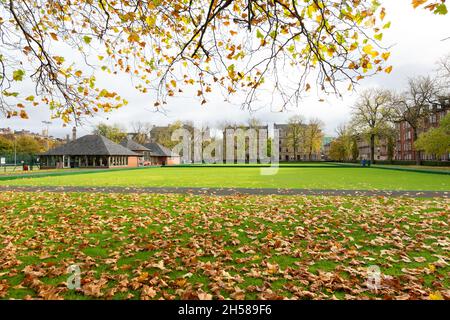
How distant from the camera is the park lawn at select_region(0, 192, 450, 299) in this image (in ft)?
12.8

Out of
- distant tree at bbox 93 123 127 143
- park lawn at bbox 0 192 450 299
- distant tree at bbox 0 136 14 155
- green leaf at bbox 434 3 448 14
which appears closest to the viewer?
green leaf at bbox 434 3 448 14

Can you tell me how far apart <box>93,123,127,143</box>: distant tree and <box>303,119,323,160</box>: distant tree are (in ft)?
200

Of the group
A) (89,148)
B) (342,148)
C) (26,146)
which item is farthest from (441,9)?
(26,146)

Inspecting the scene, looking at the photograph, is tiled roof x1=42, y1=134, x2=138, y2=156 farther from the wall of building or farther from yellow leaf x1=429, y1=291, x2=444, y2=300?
yellow leaf x1=429, y1=291, x2=444, y2=300

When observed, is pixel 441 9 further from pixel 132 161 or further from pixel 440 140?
pixel 132 161

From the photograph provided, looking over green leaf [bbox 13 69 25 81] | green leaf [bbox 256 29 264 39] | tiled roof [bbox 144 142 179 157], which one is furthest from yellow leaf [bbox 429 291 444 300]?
tiled roof [bbox 144 142 179 157]

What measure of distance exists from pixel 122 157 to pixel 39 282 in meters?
55.5

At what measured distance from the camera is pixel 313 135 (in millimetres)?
92250

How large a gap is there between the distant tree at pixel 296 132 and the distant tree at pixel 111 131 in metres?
56.1

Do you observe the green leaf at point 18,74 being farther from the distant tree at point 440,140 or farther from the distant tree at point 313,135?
the distant tree at point 313,135

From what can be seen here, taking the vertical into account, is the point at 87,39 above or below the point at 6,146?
below

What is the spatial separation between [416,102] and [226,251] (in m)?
58.0

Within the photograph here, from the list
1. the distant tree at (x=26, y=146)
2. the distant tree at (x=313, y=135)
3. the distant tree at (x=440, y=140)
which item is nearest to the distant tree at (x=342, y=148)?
the distant tree at (x=313, y=135)

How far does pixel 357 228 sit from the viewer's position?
688cm
